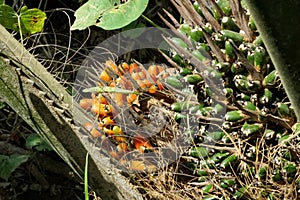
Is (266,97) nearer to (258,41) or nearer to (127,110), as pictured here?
(258,41)

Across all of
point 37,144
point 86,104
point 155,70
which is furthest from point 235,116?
point 37,144

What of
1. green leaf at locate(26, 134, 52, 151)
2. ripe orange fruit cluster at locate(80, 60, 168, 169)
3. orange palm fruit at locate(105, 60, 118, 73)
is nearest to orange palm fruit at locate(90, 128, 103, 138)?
ripe orange fruit cluster at locate(80, 60, 168, 169)

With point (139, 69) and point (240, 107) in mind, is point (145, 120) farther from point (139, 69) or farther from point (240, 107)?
point (240, 107)

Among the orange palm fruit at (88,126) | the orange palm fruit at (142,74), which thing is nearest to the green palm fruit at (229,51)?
the orange palm fruit at (142,74)

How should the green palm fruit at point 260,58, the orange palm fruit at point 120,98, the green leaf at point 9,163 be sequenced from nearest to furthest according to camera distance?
the green palm fruit at point 260,58 → the orange palm fruit at point 120,98 → the green leaf at point 9,163

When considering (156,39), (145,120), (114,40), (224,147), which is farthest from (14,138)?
(224,147)

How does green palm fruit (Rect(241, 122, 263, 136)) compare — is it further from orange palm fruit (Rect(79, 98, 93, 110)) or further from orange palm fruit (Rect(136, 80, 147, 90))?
orange palm fruit (Rect(79, 98, 93, 110))

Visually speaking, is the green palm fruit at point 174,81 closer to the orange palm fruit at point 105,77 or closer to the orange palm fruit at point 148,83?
the orange palm fruit at point 148,83
